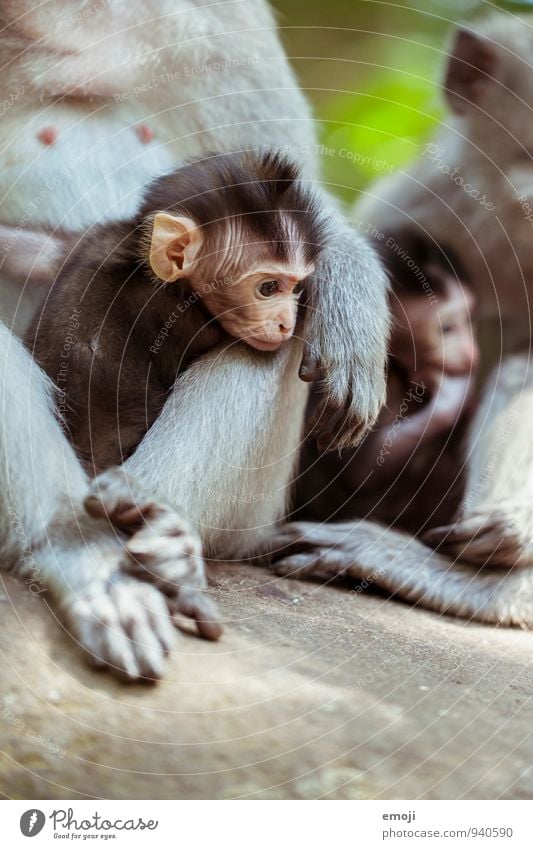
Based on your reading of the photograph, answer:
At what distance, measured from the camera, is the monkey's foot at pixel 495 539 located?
105cm

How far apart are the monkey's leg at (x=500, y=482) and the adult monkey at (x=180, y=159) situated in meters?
0.22

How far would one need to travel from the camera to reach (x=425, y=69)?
103 cm

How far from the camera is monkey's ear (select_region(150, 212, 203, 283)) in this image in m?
0.87

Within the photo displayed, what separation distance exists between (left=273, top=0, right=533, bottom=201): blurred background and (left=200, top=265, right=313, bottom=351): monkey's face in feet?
0.52

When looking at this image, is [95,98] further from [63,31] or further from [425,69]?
[425,69]

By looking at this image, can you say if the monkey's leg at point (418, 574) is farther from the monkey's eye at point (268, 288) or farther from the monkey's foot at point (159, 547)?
the monkey's eye at point (268, 288)

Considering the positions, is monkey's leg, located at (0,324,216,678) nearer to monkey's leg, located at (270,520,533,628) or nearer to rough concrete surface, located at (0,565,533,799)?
rough concrete surface, located at (0,565,533,799)

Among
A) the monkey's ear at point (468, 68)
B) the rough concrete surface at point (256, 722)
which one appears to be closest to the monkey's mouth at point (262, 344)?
the rough concrete surface at point (256, 722)

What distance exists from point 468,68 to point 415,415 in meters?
0.43

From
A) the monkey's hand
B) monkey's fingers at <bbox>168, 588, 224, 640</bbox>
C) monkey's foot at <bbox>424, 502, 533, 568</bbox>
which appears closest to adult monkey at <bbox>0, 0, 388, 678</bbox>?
the monkey's hand

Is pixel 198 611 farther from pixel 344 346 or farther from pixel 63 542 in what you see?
pixel 344 346

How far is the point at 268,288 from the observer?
2.93 feet
